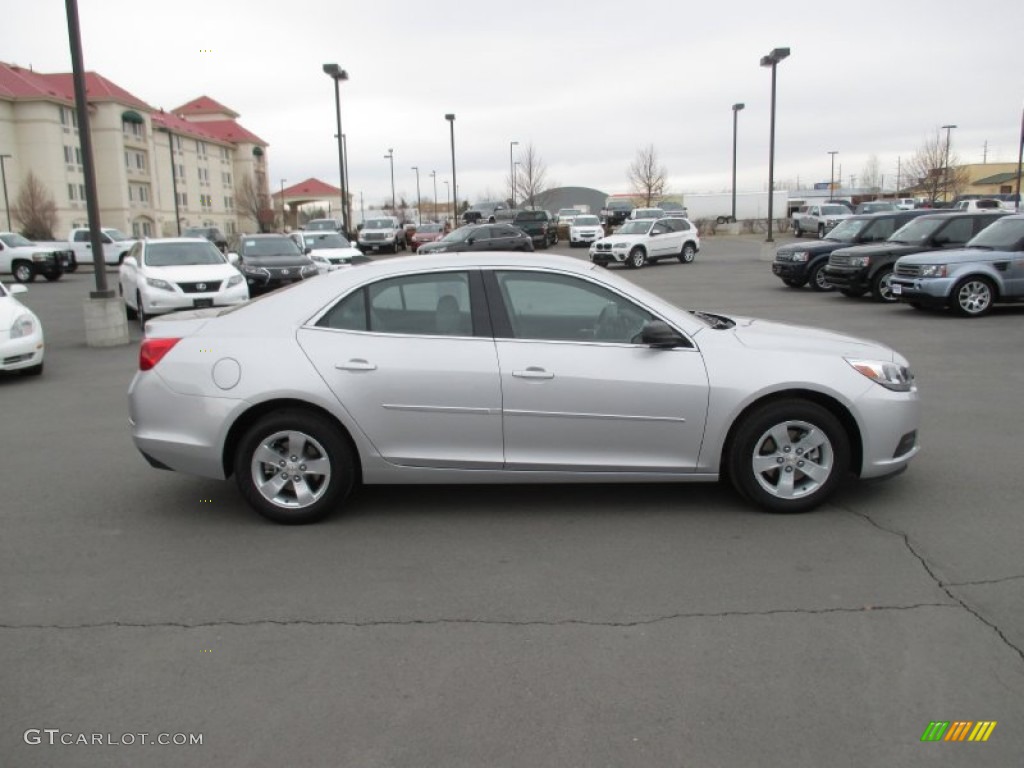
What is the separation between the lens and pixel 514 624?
12.7ft

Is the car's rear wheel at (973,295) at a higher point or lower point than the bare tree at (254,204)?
lower

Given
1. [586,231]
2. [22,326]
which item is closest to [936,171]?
[586,231]

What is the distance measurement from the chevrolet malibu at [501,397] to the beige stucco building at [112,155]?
59.1 m

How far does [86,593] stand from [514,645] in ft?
7.16

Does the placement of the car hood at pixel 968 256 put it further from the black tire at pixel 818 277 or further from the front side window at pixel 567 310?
the front side window at pixel 567 310

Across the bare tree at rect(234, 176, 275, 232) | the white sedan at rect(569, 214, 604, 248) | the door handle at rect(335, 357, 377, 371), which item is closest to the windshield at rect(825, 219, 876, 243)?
the door handle at rect(335, 357, 377, 371)

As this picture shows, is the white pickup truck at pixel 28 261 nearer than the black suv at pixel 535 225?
Yes

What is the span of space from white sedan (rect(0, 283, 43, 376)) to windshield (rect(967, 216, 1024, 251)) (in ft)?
48.1

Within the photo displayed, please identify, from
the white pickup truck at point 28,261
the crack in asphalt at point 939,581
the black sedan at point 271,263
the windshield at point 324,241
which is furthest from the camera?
the white pickup truck at point 28,261

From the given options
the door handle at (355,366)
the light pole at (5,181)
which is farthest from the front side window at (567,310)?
the light pole at (5,181)

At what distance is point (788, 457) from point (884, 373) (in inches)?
31.6

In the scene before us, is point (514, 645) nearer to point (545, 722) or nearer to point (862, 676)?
point (545, 722)

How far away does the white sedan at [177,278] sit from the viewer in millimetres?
15219

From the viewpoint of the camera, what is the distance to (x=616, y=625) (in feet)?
12.6
